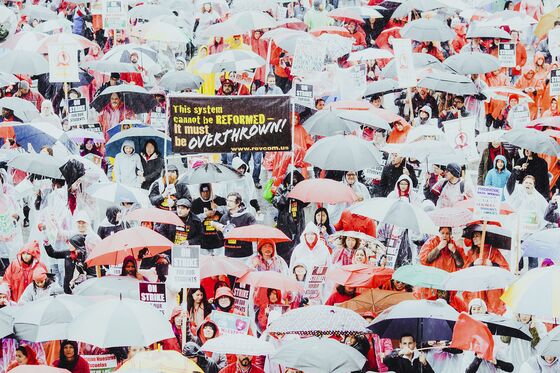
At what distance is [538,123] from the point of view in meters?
19.1

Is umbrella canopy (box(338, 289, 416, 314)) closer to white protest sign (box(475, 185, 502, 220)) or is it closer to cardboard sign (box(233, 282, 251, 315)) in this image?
cardboard sign (box(233, 282, 251, 315))

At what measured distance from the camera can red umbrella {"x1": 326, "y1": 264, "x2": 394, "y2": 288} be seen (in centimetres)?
1451

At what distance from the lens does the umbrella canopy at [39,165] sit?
16.7 meters

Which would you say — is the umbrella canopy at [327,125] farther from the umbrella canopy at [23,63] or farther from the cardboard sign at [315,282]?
the umbrella canopy at [23,63]

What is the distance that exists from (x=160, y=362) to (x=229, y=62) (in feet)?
35.6

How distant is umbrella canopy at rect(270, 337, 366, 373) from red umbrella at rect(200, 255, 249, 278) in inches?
89.1

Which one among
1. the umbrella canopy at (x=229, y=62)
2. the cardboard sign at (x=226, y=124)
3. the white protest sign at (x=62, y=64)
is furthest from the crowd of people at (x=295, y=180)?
the cardboard sign at (x=226, y=124)

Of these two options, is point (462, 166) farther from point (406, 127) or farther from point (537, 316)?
point (537, 316)

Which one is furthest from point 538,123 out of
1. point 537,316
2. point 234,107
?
point 537,316

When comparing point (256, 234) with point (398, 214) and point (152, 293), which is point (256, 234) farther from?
point (152, 293)

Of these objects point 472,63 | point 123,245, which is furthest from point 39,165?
point 472,63

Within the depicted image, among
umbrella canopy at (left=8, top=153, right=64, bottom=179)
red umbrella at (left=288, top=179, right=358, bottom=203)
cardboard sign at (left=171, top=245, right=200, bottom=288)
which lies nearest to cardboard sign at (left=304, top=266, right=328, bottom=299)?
cardboard sign at (left=171, top=245, right=200, bottom=288)

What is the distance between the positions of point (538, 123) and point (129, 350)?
26.2 ft

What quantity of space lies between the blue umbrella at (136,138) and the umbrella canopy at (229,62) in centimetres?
355
